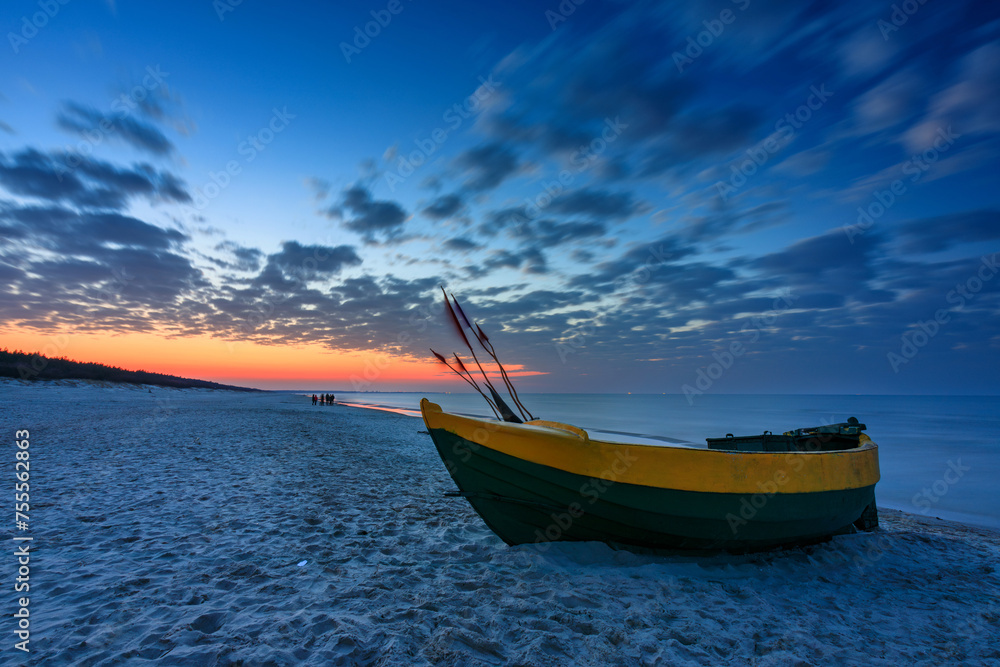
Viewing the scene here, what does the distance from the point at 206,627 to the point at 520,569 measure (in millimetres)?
2805

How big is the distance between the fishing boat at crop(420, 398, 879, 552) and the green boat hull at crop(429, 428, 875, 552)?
1cm

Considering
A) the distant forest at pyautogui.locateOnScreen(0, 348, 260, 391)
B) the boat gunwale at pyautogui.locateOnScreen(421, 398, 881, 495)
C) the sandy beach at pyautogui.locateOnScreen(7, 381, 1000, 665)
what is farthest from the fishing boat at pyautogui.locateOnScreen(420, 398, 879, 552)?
the distant forest at pyautogui.locateOnScreen(0, 348, 260, 391)

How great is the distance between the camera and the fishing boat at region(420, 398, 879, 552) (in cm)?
440

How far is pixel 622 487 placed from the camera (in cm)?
442

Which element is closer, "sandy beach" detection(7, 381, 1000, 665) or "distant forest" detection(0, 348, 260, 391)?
"sandy beach" detection(7, 381, 1000, 665)

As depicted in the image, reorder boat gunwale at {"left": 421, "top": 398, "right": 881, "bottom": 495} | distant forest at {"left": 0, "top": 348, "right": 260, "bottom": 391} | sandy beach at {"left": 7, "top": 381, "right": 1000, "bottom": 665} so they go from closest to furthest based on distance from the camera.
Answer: sandy beach at {"left": 7, "top": 381, "right": 1000, "bottom": 665}
boat gunwale at {"left": 421, "top": 398, "right": 881, "bottom": 495}
distant forest at {"left": 0, "top": 348, "right": 260, "bottom": 391}

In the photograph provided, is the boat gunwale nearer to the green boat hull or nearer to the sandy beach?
the green boat hull

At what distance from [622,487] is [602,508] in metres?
0.34

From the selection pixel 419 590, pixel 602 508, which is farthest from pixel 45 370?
pixel 602 508

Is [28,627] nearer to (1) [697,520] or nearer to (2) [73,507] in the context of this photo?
(2) [73,507]

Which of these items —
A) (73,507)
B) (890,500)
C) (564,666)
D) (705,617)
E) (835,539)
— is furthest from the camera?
(890,500)

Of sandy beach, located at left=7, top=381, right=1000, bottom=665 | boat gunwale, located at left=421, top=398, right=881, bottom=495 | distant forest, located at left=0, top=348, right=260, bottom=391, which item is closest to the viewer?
sandy beach, located at left=7, top=381, right=1000, bottom=665

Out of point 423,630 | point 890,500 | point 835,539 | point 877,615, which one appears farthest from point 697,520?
point 890,500

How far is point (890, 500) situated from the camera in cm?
1144
